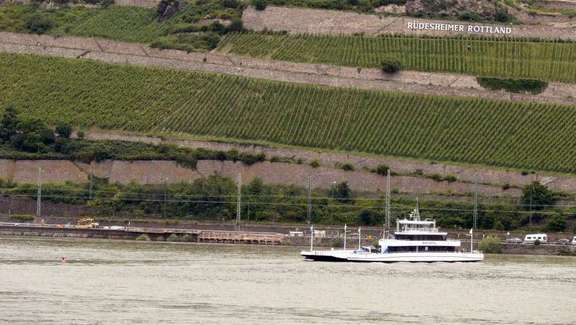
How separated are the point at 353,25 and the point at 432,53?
18.3 feet

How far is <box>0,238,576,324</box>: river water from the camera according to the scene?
2480 inches

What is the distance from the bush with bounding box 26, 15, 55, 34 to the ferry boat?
46909mm

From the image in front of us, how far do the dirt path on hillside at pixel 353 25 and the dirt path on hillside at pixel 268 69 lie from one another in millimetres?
4739

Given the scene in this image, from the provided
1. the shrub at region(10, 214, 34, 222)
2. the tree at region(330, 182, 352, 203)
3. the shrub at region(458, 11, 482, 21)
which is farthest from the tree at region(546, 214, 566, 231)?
the shrub at region(458, 11, 482, 21)

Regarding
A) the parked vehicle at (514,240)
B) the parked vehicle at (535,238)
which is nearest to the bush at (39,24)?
the parked vehicle at (514,240)

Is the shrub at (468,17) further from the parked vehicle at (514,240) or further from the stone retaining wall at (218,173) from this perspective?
the parked vehicle at (514,240)

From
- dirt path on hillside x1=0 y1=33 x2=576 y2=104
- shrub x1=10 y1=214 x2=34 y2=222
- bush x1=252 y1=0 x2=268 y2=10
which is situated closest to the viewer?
shrub x1=10 y1=214 x2=34 y2=222

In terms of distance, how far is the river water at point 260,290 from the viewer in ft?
207

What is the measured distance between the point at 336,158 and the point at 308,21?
17490mm

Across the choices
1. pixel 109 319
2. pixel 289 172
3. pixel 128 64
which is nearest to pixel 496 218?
pixel 289 172

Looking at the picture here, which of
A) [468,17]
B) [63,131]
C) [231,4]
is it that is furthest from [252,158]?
[468,17]

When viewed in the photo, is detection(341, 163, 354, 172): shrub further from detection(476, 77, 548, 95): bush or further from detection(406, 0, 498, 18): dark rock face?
detection(406, 0, 498, 18): dark rock face

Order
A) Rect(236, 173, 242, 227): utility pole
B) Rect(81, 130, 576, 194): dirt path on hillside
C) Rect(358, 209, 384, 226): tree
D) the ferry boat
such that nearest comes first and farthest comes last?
the ferry boat < Rect(358, 209, 384, 226): tree < Rect(236, 173, 242, 227): utility pole < Rect(81, 130, 576, 194): dirt path on hillside

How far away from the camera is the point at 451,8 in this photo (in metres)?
131
